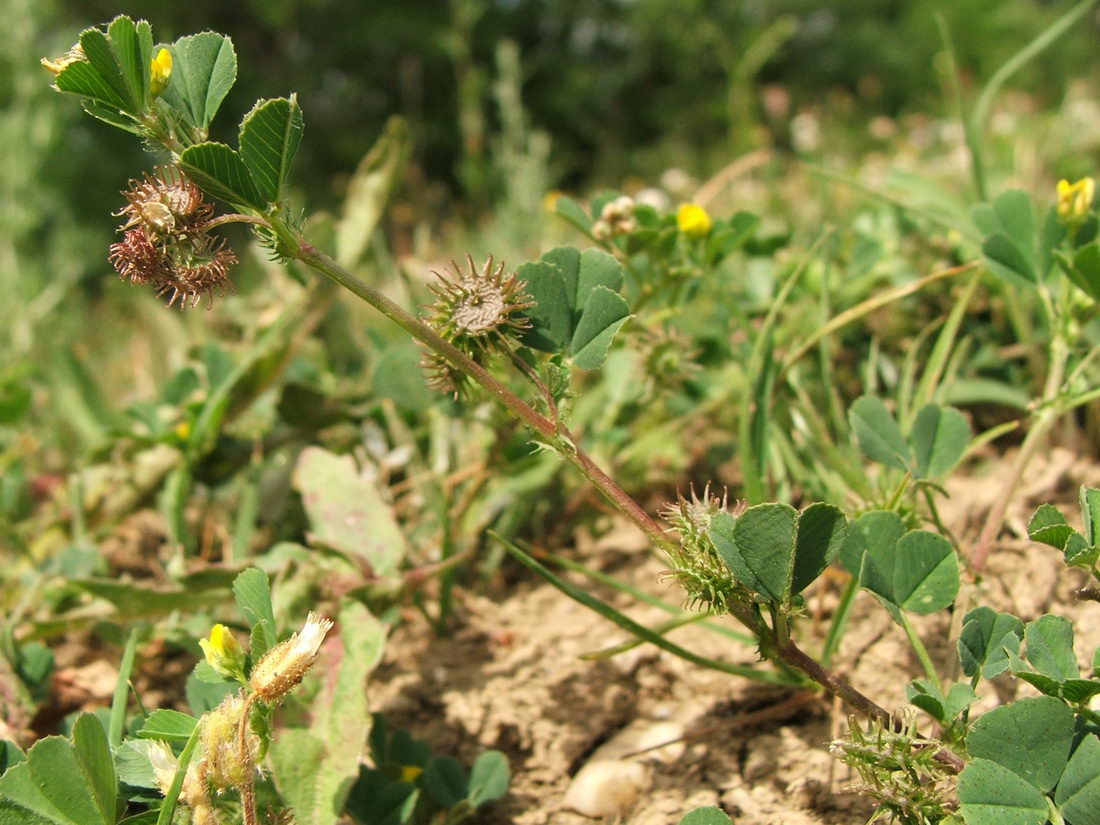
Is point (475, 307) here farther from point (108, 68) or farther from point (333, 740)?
point (333, 740)

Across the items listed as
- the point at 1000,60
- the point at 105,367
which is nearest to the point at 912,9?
the point at 1000,60

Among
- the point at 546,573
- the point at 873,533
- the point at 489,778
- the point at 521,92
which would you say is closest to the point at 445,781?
the point at 489,778

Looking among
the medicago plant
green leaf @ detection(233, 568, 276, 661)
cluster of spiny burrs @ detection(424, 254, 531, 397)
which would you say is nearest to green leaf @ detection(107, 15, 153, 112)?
the medicago plant

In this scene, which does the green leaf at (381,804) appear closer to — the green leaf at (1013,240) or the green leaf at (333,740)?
the green leaf at (333,740)

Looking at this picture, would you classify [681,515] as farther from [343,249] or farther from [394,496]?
[343,249]

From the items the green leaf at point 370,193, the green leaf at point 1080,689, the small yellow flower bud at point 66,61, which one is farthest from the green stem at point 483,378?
the green leaf at point 370,193
